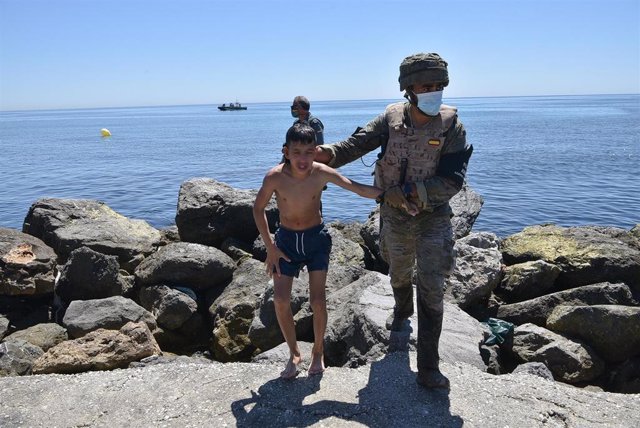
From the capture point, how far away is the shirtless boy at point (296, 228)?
17.1 feet

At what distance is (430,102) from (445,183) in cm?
71

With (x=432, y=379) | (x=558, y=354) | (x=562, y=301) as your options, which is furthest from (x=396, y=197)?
(x=562, y=301)

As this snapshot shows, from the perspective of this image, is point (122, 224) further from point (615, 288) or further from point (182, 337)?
point (615, 288)

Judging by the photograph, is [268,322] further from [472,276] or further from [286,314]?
[472,276]

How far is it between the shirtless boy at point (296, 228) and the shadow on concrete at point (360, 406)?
0.99 feet

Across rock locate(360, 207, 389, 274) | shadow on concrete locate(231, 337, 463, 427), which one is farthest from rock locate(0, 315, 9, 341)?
rock locate(360, 207, 389, 274)

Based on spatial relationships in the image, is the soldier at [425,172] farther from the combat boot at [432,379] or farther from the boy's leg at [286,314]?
the boy's leg at [286,314]

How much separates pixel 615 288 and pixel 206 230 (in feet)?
24.6

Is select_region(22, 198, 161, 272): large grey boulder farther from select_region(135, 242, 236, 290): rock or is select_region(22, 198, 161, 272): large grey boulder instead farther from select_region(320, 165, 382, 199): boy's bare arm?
select_region(320, 165, 382, 199): boy's bare arm

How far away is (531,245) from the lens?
1066cm

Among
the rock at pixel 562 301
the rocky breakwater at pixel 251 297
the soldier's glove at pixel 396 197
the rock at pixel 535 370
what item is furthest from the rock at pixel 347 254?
the soldier's glove at pixel 396 197

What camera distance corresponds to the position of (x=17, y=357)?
7.09 meters

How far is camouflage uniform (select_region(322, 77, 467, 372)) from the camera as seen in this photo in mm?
5062

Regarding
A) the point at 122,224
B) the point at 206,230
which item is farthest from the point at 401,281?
the point at 122,224
